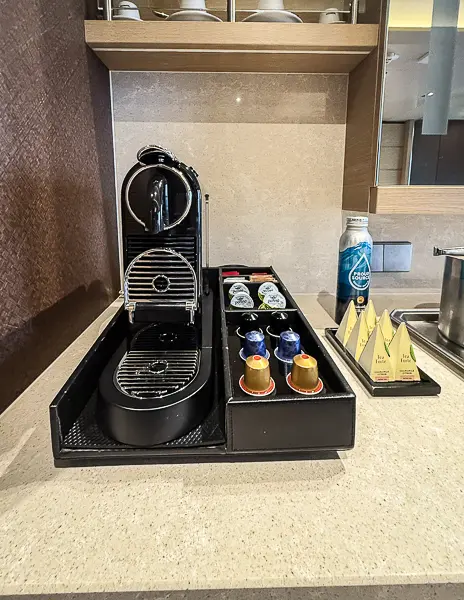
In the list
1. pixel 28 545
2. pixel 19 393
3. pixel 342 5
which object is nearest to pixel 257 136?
pixel 342 5

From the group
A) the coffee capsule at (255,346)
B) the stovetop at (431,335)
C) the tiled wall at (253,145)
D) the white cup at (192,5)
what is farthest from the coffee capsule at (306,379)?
the white cup at (192,5)

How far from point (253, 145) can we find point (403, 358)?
0.69 meters

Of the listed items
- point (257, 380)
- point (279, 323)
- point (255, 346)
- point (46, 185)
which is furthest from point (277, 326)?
point (46, 185)

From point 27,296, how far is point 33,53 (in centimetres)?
38

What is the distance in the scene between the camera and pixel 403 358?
2.02 feet

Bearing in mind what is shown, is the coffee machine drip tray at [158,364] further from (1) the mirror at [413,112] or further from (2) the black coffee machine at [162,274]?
(1) the mirror at [413,112]

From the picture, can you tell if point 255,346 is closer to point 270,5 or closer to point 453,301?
point 453,301

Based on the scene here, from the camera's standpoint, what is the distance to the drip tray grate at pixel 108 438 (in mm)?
459

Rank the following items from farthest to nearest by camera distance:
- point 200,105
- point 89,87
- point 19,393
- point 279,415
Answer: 1. point 200,105
2. point 89,87
3. point 19,393
4. point 279,415

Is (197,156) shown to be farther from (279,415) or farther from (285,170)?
(279,415)

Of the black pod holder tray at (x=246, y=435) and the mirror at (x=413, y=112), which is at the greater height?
the mirror at (x=413, y=112)

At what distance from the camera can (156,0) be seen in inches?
35.4

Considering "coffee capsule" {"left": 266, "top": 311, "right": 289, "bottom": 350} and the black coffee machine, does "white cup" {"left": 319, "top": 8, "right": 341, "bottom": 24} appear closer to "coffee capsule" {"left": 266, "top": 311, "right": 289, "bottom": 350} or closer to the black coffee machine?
the black coffee machine

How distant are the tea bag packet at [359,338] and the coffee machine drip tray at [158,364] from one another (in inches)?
10.8
